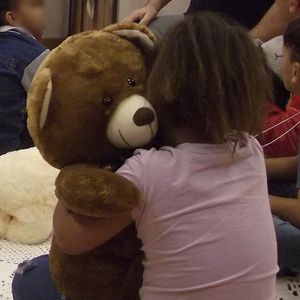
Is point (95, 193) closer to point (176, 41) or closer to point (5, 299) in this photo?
point (176, 41)

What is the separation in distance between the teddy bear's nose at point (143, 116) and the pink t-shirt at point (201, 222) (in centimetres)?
4

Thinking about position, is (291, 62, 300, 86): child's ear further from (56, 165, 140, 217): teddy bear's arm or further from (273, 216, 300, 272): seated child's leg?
(56, 165, 140, 217): teddy bear's arm

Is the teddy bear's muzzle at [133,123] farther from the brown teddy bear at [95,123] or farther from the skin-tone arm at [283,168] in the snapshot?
the skin-tone arm at [283,168]

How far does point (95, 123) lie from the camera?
0.79 metres

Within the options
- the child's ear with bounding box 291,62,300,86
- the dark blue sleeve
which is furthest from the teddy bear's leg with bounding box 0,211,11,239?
the child's ear with bounding box 291,62,300,86

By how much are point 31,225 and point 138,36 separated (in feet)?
1.85

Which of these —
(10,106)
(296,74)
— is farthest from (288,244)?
(10,106)

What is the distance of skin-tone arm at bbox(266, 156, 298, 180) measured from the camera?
A: 1292 millimetres

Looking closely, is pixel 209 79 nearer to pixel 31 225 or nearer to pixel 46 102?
pixel 46 102

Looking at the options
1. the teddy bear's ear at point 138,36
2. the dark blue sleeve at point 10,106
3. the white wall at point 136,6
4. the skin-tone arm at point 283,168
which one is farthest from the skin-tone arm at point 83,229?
the white wall at point 136,6

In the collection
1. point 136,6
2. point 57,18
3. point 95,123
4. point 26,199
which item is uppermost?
point 95,123

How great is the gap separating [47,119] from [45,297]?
0.29 metres

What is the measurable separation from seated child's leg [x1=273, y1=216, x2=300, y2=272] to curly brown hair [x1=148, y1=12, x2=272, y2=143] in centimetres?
47

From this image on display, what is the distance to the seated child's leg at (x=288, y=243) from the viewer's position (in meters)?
1.17
